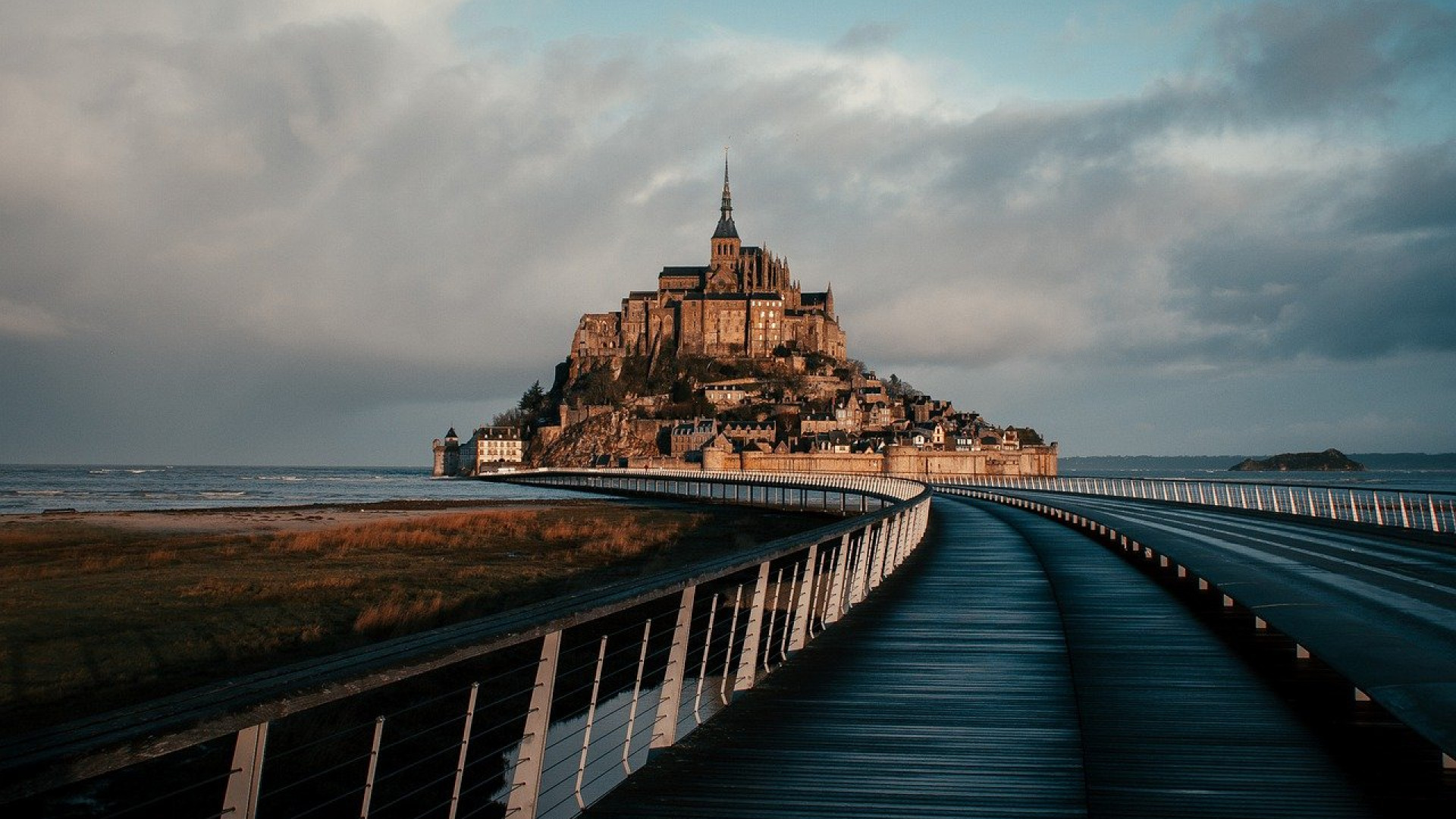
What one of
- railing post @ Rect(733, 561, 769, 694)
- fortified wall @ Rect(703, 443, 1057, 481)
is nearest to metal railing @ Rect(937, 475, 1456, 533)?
railing post @ Rect(733, 561, 769, 694)

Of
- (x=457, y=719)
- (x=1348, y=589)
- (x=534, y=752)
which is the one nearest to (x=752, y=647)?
(x=457, y=719)

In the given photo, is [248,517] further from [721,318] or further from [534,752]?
[721,318]

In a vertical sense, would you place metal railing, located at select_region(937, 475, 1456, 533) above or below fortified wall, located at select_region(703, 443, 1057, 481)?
below

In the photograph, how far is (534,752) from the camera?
4.82 meters

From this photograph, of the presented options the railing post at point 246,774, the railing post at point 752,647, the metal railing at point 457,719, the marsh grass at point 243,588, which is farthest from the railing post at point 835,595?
the railing post at point 246,774

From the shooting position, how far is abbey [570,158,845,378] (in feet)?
602

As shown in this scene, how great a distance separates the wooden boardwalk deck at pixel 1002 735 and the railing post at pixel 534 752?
1.43 ft

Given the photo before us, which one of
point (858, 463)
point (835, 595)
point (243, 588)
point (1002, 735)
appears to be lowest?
point (1002, 735)

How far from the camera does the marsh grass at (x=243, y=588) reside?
14680 millimetres

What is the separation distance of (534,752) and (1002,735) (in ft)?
10.4

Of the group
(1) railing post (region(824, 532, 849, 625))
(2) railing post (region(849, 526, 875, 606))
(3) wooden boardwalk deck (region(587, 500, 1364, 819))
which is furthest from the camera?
(2) railing post (region(849, 526, 875, 606))

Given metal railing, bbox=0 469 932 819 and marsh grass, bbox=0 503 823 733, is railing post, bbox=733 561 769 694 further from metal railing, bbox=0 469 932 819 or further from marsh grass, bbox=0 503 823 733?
marsh grass, bbox=0 503 823 733

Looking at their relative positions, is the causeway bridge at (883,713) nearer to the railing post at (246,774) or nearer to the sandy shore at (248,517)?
the railing post at (246,774)

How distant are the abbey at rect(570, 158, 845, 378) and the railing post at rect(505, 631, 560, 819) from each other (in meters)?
178
